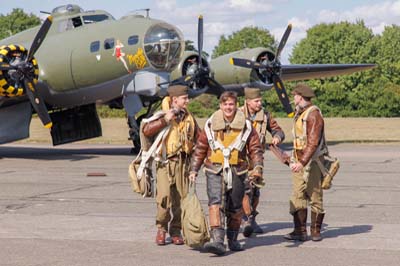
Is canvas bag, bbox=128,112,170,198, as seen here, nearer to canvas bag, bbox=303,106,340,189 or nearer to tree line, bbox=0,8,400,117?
canvas bag, bbox=303,106,340,189

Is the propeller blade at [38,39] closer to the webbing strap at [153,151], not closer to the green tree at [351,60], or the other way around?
the webbing strap at [153,151]

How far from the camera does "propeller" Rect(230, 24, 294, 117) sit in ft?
90.1

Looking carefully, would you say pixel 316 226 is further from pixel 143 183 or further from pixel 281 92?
pixel 281 92

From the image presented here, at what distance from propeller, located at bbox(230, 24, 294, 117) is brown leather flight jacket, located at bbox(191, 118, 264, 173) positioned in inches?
679

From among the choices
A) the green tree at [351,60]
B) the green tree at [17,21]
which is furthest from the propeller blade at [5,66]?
the green tree at [17,21]

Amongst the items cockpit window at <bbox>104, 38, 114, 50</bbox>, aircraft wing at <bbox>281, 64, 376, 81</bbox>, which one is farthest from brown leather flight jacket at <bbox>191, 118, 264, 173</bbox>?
aircraft wing at <bbox>281, 64, 376, 81</bbox>

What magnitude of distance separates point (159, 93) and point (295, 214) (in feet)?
46.4

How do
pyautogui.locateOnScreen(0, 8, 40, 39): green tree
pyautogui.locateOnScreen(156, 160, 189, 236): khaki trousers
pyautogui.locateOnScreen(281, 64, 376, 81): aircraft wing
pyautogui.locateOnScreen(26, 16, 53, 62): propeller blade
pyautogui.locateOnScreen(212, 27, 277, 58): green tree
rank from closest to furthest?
pyautogui.locateOnScreen(156, 160, 189, 236): khaki trousers < pyautogui.locateOnScreen(26, 16, 53, 62): propeller blade < pyautogui.locateOnScreen(281, 64, 376, 81): aircraft wing < pyautogui.locateOnScreen(0, 8, 40, 39): green tree < pyautogui.locateOnScreen(212, 27, 277, 58): green tree

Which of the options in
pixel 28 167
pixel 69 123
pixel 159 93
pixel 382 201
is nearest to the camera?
pixel 382 201

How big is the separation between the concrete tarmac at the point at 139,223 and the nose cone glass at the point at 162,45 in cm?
427

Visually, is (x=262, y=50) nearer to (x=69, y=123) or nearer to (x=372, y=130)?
(x=69, y=123)

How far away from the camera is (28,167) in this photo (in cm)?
2236

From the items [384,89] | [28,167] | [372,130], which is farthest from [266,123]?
[384,89]

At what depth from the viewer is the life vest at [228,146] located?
32.0 ft
